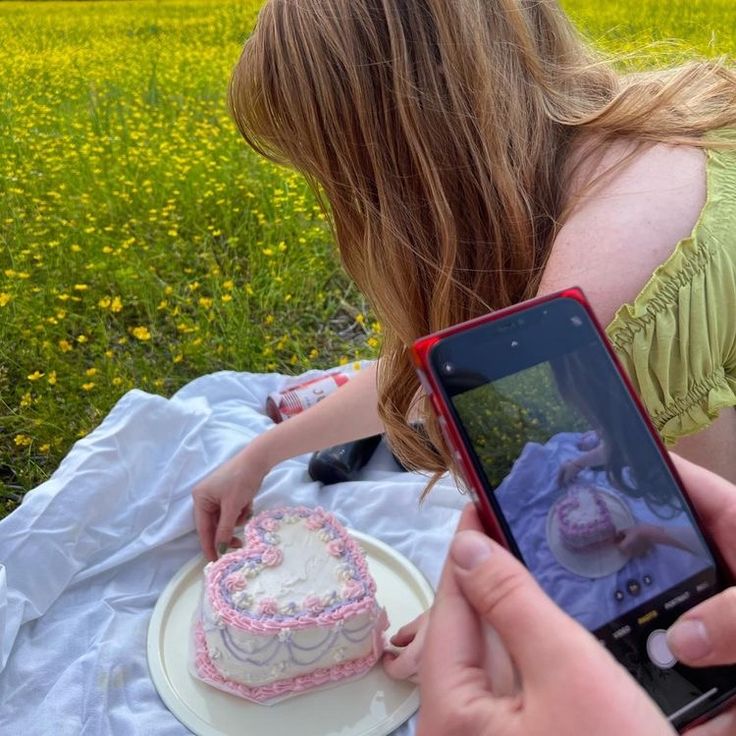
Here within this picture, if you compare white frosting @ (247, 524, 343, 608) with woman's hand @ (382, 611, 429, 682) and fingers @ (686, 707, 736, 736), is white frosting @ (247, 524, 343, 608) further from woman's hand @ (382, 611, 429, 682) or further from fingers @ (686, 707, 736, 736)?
fingers @ (686, 707, 736, 736)

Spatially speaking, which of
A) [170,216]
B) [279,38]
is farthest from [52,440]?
[279,38]

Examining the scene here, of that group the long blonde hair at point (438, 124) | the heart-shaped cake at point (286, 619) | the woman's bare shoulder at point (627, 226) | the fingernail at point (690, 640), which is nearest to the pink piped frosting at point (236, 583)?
the heart-shaped cake at point (286, 619)

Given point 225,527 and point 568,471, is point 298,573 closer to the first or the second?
point 225,527

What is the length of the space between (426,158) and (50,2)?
1.33 m

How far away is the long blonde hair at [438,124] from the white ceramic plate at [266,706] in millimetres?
316

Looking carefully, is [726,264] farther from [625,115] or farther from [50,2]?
[50,2]

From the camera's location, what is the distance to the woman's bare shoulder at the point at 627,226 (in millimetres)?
794

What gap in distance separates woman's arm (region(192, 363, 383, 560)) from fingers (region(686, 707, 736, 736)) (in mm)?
668

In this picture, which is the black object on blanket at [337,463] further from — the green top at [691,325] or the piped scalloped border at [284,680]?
the green top at [691,325]

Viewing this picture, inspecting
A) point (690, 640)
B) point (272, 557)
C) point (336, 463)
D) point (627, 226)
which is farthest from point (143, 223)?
point (690, 640)

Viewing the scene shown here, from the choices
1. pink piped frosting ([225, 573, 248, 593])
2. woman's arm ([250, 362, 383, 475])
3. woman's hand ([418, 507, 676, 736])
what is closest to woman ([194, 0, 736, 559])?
woman's arm ([250, 362, 383, 475])

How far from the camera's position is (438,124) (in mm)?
835

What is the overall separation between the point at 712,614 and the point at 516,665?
12 cm

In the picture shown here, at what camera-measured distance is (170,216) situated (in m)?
1.85
